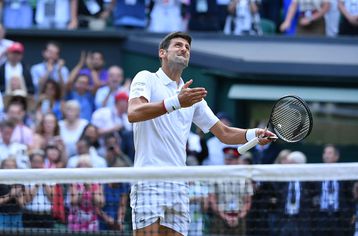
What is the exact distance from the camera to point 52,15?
17.6m

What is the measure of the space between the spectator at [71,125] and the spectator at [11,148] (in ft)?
2.33

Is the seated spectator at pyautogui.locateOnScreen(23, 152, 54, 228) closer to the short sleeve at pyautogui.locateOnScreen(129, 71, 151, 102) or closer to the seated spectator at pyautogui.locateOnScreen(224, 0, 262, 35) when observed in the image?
the short sleeve at pyautogui.locateOnScreen(129, 71, 151, 102)

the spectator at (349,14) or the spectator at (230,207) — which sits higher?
the spectator at (349,14)

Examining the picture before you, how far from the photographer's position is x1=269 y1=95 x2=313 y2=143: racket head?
28.2 ft

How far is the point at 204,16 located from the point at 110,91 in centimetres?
272

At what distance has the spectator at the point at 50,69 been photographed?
16.0m

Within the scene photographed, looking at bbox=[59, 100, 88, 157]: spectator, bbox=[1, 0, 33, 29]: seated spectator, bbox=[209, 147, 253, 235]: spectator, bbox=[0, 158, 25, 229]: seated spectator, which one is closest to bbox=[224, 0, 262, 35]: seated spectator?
bbox=[1, 0, 33, 29]: seated spectator

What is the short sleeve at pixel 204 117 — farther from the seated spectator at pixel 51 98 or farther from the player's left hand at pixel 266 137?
the seated spectator at pixel 51 98

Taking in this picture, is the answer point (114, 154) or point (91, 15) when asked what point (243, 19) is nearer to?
point (91, 15)

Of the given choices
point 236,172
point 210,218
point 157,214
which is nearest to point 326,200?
point 210,218

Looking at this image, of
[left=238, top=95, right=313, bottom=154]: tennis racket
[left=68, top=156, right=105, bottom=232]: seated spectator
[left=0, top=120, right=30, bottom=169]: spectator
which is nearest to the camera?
[left=238, top=95, right=313, bottom=154]: tennis racket

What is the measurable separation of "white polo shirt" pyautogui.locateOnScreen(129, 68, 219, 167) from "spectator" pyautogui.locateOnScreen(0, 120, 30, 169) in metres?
4.76

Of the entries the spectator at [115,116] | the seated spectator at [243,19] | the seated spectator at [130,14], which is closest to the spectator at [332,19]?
the seated spectator at [243,19]

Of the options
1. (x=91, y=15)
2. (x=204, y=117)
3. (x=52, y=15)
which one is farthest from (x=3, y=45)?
(x=204, y=117)
